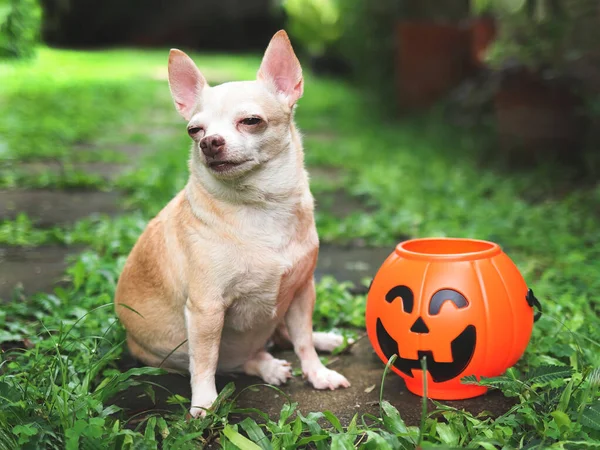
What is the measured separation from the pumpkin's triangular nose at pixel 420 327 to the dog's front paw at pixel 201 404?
2.53 feet

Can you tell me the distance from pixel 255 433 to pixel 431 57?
27.4ft

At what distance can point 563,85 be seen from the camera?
6020 millimetres

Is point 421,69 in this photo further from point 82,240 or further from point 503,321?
point 503,321

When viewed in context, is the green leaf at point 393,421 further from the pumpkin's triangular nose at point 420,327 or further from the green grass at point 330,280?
the pumpkin's triangular nose at point 420,327

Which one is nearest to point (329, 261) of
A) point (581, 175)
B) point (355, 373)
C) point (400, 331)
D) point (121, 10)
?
point (355, 373)

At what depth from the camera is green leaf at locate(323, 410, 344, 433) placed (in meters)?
2.25

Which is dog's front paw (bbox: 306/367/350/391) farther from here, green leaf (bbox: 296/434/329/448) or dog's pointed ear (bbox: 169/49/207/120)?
dog's pointed ear (bbox: 169/49/207/120)

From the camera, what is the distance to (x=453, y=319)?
248cm

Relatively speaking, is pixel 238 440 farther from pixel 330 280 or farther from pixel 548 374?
pixel 330 280

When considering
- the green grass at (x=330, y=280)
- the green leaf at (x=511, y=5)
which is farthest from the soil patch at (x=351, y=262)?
the green leaf at (x=511, y=5)

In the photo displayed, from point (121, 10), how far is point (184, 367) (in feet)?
98.2

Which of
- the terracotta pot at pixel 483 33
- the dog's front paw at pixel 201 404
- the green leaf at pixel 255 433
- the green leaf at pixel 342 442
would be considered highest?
the terracotta pot at pixel 483 33

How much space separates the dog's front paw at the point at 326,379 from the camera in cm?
270

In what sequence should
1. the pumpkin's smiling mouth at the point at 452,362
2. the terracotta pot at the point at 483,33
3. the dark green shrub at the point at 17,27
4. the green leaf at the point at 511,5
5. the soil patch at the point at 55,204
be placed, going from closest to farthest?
the pumpkin's smiling mouth at the point at 452,362
the soil patch at the point at 55,204
the dark green shrub at the point at 17,27
the green leaf at the point at 511,5
the terracotta pot at the point at 483,33
